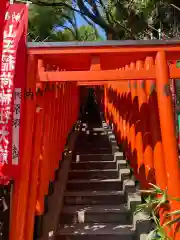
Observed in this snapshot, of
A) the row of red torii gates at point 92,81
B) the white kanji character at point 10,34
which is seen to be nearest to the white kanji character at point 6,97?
the row of red torii gates at point 92,81

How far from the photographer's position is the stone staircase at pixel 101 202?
572 centimetres

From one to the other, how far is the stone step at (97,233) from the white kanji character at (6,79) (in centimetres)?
280

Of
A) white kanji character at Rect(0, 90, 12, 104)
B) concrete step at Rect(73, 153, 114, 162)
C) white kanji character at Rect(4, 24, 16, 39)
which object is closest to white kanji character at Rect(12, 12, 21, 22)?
white kanji character at Rect(4, 24, 16, 39)

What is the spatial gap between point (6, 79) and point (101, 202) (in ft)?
11.8

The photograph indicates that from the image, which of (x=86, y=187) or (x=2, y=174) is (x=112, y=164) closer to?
(x=86, y=187)

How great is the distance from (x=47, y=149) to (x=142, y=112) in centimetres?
177

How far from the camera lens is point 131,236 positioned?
570 cm

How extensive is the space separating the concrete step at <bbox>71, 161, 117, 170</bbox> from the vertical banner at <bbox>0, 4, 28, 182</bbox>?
169 inches

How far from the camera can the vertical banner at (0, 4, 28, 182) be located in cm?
422

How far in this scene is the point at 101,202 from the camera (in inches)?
270

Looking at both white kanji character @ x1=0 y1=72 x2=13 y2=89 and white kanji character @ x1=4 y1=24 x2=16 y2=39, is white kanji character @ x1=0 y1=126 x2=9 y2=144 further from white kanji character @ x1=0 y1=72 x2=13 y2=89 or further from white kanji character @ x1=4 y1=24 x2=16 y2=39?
white kanji character @ x1=4 y1=24 x2=16 y2=39

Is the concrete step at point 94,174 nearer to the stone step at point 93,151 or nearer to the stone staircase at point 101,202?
the stone staircase at point 101,202

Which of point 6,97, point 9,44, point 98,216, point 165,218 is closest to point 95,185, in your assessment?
point 98,216

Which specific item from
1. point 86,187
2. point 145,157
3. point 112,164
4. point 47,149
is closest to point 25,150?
point 47,149
